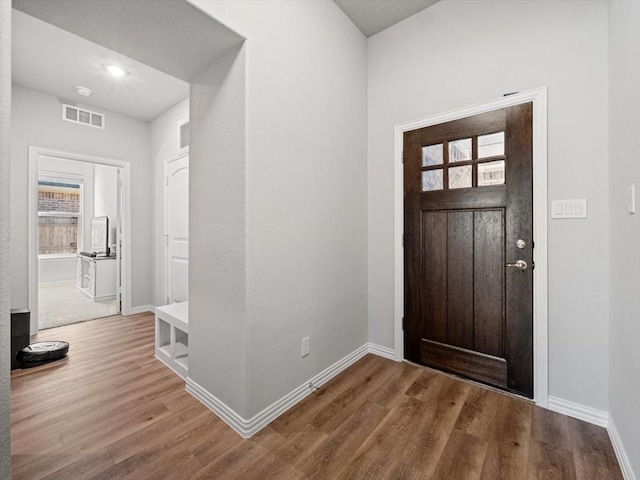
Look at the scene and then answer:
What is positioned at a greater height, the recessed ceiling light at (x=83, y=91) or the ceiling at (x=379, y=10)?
the ceiling at (x=379, y=10)

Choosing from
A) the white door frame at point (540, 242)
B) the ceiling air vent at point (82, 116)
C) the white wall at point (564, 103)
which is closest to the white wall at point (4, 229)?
the white wall at point (564, 103)

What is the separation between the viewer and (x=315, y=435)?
161 cm

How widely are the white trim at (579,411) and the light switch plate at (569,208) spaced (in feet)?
3.84

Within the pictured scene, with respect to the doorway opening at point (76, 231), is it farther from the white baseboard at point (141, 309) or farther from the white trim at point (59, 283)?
the white baseboard at point (141, 309)

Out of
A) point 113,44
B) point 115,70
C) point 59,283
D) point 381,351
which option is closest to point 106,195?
point 59,283

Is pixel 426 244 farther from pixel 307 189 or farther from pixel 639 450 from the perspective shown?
pixel 639 450

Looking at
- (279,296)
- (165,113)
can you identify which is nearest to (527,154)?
(279,296)

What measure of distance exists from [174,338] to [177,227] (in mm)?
1798

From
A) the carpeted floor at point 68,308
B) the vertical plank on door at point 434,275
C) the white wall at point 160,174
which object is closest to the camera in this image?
the vertical plank on door at point 434,275

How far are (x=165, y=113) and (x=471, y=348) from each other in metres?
4.58

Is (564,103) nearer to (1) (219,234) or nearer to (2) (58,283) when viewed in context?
(1) (219,234)

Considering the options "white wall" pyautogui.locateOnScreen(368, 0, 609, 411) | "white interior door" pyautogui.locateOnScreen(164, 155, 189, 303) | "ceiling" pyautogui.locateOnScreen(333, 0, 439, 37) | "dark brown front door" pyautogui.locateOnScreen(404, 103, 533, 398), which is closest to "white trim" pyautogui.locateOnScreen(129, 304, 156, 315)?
"white interior door" pyautogui.locateOnScreen(164, 155, 189, 303)

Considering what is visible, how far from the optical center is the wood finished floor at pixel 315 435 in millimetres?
1371

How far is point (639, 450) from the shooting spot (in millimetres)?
1188
